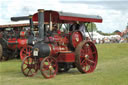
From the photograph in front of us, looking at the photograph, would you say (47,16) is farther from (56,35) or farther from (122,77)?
(122,77)

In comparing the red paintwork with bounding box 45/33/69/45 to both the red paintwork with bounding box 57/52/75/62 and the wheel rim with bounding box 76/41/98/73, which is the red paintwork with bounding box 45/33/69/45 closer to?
the red paintwork with bounding box 57/52/75/62

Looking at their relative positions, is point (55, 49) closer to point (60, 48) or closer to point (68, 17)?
point (60, 48)

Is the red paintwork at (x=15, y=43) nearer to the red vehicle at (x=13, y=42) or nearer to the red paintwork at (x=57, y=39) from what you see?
the red vehicle at (x=13, y=42)

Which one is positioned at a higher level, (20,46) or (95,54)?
(95,54)

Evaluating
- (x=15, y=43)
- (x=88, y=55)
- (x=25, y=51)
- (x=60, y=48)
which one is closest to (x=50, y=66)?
(x=60, y=48)

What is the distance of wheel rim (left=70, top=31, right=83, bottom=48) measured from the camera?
8969 mm

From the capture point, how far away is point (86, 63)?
9055mm

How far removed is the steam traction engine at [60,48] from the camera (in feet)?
26.8

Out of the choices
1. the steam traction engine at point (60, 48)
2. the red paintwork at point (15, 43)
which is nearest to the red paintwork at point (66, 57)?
the steam traction engine at point (60, 48)

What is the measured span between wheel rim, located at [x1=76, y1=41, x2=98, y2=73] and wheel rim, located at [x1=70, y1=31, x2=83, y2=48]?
27cm

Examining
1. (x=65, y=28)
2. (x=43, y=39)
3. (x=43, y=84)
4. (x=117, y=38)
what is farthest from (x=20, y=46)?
(x=117, y=38)

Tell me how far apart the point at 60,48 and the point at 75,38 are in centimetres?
73

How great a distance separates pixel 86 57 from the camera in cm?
905

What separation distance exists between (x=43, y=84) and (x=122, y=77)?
7.35 feet
